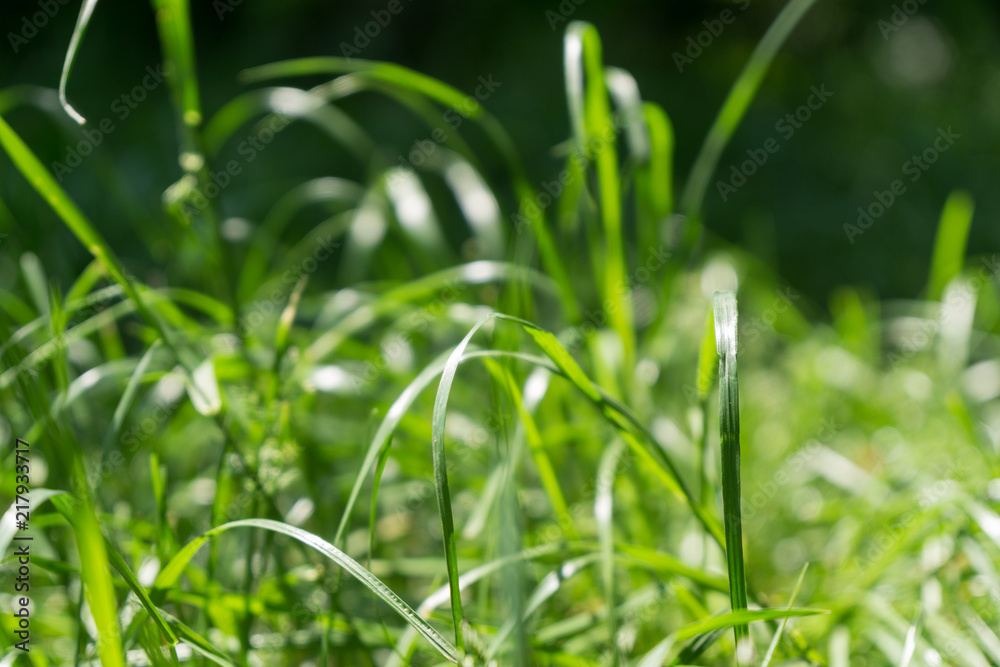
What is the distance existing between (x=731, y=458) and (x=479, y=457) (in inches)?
16.7

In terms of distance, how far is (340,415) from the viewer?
1141mm

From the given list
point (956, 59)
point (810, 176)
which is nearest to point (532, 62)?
point (810, 176)

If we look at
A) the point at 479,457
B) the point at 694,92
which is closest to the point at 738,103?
the point at 479,457

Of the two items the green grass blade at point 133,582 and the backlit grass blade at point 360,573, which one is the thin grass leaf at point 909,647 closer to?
the backlit grass blade at point 360,573

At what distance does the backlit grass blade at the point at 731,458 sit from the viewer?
14.8 inches

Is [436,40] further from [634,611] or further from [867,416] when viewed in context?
[634,611]

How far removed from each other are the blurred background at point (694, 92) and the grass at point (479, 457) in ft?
3.37

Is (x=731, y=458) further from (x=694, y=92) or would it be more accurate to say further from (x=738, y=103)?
(x=694, y=92)

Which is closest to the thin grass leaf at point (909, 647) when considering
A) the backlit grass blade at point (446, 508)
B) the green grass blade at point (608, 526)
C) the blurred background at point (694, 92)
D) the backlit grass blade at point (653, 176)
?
the green grass blade at point (608, 526)

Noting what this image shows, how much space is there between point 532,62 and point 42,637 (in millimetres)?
2580

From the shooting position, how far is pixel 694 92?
2.83 meters

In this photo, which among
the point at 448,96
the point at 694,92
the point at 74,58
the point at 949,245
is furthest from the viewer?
the point at 694,92

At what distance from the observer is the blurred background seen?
2.20 meters

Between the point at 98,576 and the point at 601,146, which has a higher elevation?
the point at 601,146
